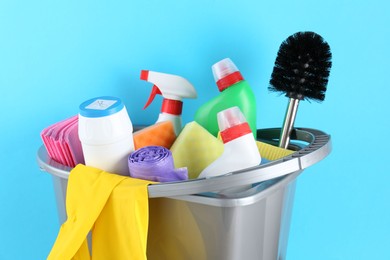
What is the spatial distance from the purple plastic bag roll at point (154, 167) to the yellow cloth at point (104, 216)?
21mm

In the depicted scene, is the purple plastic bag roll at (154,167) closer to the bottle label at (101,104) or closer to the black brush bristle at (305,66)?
the bottle label at (101,104)

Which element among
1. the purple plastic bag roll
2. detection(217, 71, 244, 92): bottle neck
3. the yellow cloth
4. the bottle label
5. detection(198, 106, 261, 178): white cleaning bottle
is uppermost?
detection(217, 71, 244, 92): bottle neck

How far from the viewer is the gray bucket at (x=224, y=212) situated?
0.52 m

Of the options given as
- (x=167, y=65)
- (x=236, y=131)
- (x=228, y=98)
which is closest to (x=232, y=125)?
(x=236, y=131)

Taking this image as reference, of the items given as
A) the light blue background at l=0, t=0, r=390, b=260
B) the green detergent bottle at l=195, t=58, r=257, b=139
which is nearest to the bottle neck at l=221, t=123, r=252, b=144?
the green detergent bottle at l=195, t=58, r=257, b=139

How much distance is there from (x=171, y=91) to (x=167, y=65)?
0.07 m

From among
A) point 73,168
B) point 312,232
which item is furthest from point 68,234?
point 312,232

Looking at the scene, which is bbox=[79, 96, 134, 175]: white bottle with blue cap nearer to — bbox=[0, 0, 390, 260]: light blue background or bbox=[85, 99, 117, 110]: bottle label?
bbox=[85, 99, 117, 110]: bottle label

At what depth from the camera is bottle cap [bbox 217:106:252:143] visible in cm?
56

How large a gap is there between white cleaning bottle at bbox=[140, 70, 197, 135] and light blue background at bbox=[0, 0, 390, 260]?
6 cm

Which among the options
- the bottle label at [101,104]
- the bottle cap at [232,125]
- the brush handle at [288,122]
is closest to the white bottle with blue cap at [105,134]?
the bottle label at [101,104]

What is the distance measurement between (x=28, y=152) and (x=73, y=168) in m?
0.23

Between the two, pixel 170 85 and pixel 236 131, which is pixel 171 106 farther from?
pixel 236 131

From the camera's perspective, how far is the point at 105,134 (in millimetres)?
578
